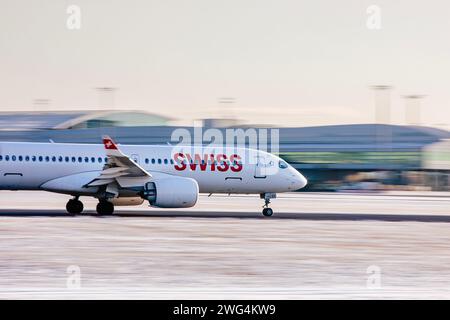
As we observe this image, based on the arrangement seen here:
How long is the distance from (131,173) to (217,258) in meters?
14.9

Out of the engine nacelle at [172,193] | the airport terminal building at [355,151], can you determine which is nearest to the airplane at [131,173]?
the engine nacelle at [172,193]

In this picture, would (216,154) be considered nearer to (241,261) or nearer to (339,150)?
(241,261)

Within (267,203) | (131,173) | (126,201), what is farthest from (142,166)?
(267,203)

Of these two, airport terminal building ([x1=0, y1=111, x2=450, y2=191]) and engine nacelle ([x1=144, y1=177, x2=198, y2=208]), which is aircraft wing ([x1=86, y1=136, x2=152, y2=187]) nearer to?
engine nacelle ([x1=144, y1=177, x2=198, y2=208])

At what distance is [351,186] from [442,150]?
1202cm

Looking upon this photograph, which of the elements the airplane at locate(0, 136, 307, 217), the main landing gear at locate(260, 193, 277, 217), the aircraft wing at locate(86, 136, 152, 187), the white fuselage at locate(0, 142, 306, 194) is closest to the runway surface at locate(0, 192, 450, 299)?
the airplane at locate(0, 136, 307, 217)

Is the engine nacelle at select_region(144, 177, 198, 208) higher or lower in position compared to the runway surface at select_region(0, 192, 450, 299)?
higher

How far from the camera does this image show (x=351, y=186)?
8700cm

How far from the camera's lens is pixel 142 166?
35500mm

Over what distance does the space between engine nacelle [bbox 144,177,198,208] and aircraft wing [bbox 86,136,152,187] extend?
3.58ft

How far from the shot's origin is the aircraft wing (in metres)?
33.3

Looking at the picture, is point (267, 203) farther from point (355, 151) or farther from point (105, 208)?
Answer: point (355, 151)

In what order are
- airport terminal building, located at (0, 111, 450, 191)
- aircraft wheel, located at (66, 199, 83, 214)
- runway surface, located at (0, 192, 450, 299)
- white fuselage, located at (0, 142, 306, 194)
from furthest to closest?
airport terminal building, located at (0, 111, 450, 191), aircraft wheel, located at (66, 199, 83, 214), white fuselage, located at (0, 142, 306, 194), runway surface, located at (0, 192, 450, 299)

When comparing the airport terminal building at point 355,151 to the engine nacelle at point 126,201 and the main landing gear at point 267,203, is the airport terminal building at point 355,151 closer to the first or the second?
the main landing gear at point 267,203
